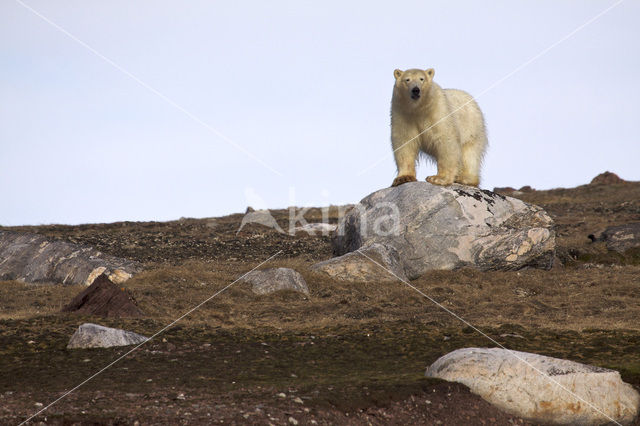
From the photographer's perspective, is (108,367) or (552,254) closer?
(108,367)

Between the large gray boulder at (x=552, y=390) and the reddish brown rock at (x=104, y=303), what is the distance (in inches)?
193

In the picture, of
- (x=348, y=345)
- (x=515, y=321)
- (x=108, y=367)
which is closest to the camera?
(x=108, y=367)

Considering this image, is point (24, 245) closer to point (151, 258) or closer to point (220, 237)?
point (151, 258)

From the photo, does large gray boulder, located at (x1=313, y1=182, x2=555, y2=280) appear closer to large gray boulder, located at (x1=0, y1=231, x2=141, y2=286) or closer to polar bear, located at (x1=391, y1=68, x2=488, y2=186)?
polar bear, located at (x1=391, y1=68, x2=488, y2=186)

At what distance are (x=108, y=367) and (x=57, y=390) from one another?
84 centimetres

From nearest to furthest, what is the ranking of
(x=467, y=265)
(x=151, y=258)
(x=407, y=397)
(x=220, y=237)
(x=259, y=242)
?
(x=407, y=397) → (x=467, y=265) → (x=151, y=258) → (x=259, y=242) → (x=220, y=237)

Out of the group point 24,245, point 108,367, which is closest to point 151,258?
point 24,245

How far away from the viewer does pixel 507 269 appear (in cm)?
1340

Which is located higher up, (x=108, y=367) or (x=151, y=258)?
(x=151, y=258)

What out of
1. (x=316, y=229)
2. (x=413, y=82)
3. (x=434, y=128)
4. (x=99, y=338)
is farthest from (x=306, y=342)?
(x=316, y=229)

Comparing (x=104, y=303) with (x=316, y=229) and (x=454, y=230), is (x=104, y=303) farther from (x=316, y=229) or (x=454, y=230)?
(x=316, y=229)

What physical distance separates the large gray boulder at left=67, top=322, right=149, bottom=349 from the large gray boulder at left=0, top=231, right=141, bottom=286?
4453 millimetres

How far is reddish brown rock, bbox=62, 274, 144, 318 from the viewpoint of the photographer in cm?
944

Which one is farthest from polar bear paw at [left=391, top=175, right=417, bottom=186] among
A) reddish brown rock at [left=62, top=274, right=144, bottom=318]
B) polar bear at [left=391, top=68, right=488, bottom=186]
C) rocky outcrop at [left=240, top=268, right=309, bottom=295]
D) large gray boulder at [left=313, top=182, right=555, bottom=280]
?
reddish brown rock at [left=62, top=274, right=144, bottom=318]
